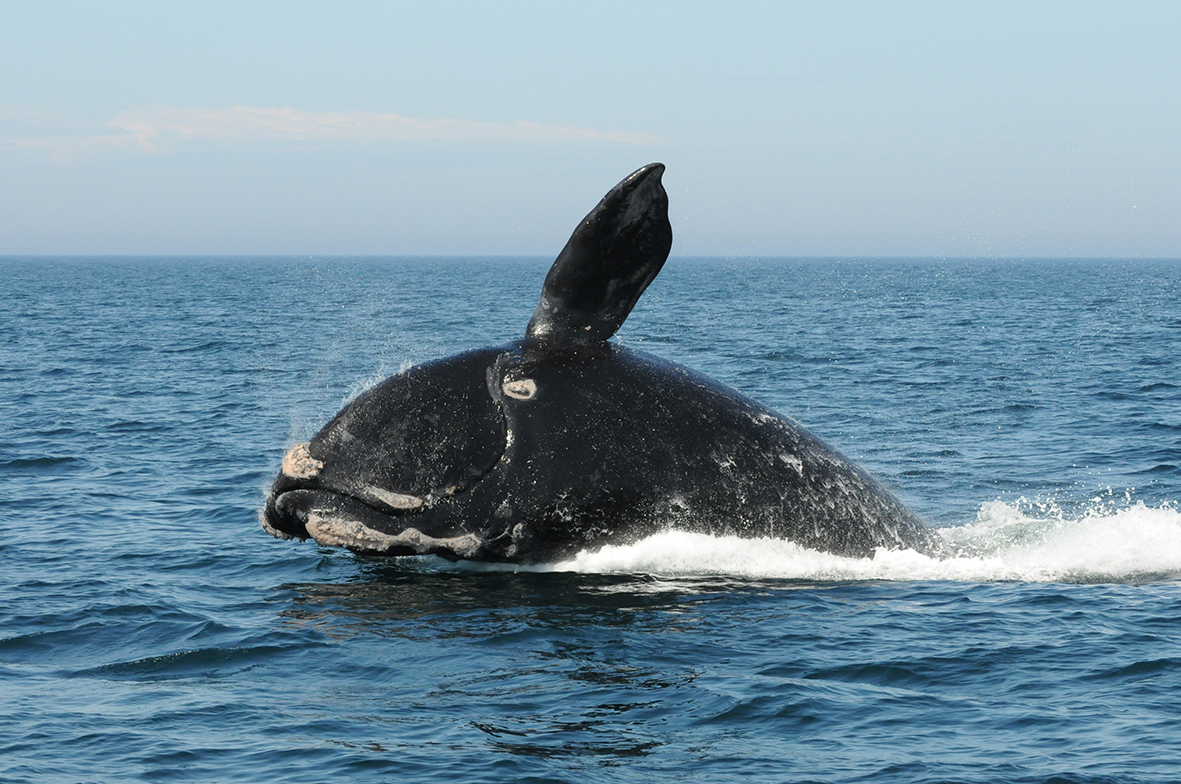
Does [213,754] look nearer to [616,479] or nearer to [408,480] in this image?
[408,480]

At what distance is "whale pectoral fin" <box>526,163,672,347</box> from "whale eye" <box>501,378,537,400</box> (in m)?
0.50

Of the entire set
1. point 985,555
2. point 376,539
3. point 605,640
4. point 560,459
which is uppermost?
point 560,459

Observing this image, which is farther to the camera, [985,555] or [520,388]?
[985,555]

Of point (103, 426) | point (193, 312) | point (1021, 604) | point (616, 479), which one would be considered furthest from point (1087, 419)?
point (193, 312)

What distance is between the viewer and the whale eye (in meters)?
12.4

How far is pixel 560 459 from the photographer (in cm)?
1221

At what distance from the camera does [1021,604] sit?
1253 cm

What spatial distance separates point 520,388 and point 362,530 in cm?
193

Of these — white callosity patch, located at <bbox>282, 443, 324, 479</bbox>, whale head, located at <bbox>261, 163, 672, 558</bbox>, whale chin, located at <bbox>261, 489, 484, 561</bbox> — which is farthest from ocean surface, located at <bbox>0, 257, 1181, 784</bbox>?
white callosity patch, located at <bbox>282, 443, 324, 479</bbox>

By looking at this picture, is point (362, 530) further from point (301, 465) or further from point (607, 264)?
point (607, 264)

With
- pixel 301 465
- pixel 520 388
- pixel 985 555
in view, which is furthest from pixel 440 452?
pixel 985 555

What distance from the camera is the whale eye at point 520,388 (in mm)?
12380

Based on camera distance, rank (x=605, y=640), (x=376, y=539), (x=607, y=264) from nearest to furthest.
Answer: (x=605, y=640) → (x=607, y=264) → (x=376, y=539)

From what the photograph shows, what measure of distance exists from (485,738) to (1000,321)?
196ft
